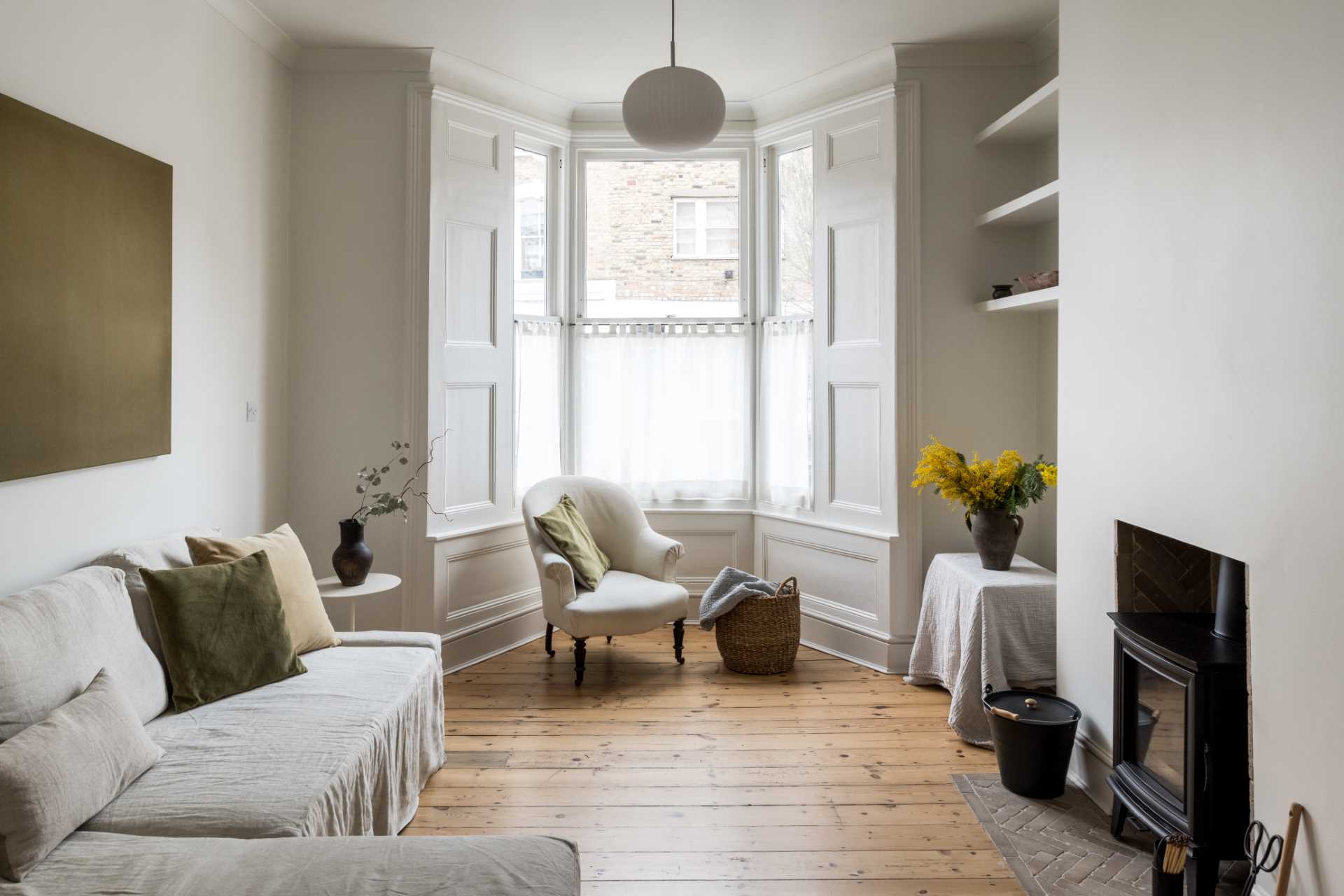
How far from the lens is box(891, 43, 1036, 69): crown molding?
13.8 feet

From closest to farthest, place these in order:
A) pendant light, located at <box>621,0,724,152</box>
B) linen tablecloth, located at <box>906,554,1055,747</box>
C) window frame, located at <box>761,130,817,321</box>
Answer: pendant light, located at <box>621,0,724,152</box>, linen tablecloth, located at <box>906,554,1055,747</box>, window frame, located at <box>761,130,817,321</box>

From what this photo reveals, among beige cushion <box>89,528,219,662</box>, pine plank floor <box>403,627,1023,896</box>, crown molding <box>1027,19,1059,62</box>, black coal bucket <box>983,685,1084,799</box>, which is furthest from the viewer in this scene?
crown molding <box>1027,19,1059,62</box>

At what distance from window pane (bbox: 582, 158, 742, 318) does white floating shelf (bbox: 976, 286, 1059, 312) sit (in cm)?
149

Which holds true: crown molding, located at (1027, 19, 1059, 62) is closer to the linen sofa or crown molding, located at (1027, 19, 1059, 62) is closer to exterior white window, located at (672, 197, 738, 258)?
exterior white window, located at (672, 197, 738, 258)

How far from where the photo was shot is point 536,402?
16.3 feet

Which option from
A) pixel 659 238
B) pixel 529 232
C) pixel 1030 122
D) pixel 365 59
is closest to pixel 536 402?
pixel 529 232

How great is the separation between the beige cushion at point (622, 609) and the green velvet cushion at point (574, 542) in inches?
2.9

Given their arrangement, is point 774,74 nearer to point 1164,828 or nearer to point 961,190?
point 961,190

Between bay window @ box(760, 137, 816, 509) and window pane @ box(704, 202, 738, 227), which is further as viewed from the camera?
window pane @ box(704, 202, 738, 227)

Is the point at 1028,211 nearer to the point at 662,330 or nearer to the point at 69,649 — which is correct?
the point at 662,330

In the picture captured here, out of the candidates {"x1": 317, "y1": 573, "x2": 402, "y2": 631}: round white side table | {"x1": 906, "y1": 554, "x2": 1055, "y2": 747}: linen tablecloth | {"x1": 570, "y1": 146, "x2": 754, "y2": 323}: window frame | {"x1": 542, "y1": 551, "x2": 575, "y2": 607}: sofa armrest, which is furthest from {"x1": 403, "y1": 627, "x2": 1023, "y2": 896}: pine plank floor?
{"x1": 570, "y1": 146, "x2": 754, "y2": 323}: window frame

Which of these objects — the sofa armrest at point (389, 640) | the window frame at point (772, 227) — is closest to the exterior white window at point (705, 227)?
the window frame at point (772, 227)

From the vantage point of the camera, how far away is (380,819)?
2562mm

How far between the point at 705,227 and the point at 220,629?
339 cm
